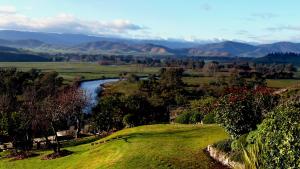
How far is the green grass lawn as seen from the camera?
32.7 metres

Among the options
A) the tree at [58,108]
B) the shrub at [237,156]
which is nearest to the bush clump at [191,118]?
the tree at [58,108]

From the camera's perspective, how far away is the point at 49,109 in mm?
52594

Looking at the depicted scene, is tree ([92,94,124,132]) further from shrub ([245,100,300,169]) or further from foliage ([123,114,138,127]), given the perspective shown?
shrub ([245,100,300,169])

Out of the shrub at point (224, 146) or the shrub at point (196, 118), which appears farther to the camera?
the shrub at point (196, 118)

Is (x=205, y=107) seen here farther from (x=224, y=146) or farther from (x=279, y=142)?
(x=279, y=142)

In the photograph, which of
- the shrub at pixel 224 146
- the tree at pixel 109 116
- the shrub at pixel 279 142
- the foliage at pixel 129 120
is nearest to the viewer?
the shrub at pixel 279 142

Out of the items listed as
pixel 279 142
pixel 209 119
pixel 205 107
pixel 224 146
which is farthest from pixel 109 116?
pixel 279 142

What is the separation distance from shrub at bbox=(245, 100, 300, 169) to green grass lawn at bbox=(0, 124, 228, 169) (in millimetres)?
9515

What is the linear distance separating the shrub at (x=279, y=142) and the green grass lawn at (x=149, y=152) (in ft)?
31.2

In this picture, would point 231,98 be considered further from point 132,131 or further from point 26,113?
point 26,113

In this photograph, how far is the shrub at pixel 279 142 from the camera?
19625mm

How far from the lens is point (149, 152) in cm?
3578

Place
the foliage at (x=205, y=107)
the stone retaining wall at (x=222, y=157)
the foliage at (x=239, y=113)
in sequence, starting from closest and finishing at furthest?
the stone retaining wall at (x=222, y=157), the foliage at (x=239, y=113), the foliage at (x=205, y=107)

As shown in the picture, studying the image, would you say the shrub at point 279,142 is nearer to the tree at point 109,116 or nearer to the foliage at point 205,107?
the foliage at point 205,107
